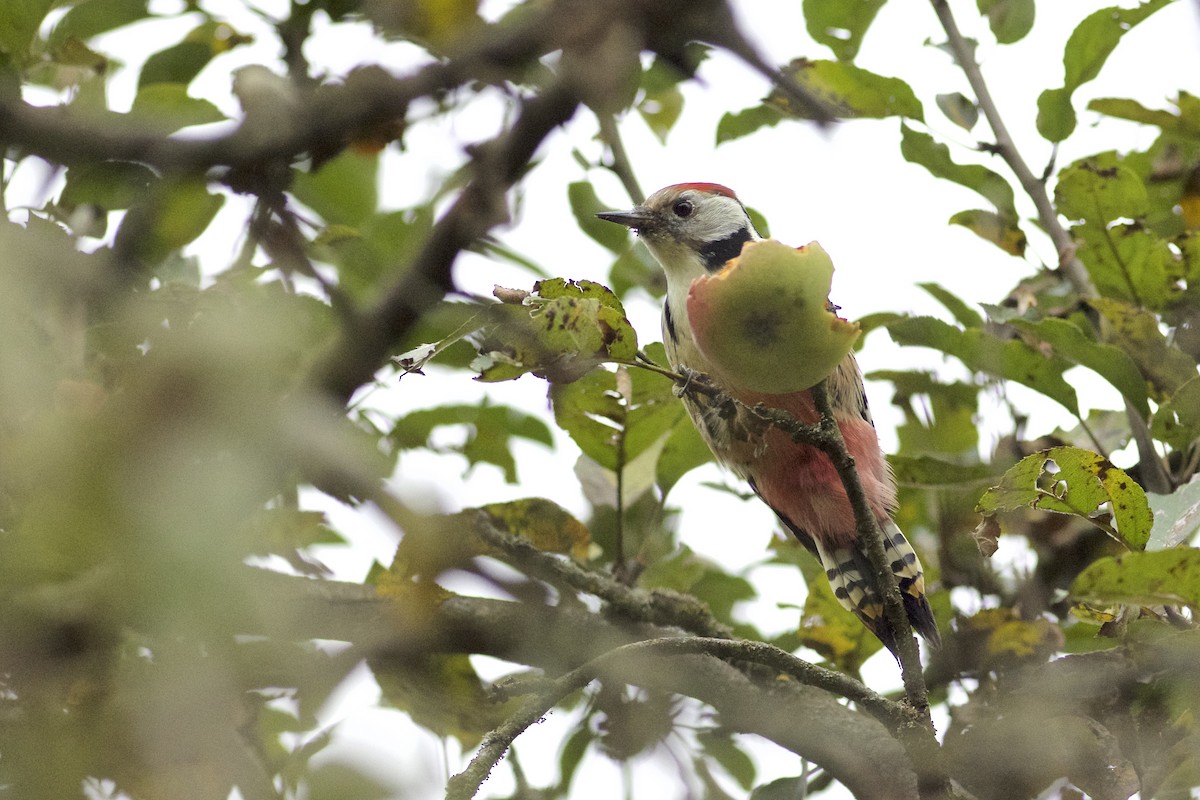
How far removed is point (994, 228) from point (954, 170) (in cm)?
16

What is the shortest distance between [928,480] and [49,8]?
193 centimetres

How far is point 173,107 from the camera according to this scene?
7.59ft

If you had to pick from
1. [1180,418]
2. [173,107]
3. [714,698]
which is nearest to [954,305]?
[1180,418]

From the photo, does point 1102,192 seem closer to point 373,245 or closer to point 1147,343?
point 1147,343

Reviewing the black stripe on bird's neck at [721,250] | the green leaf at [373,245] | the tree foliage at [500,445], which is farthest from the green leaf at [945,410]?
the green leaf at [373,245]

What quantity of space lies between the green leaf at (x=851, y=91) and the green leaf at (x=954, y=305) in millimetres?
391

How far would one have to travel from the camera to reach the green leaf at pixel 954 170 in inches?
115

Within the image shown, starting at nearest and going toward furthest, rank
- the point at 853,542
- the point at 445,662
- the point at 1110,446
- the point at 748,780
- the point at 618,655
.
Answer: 1. the point at 618,655
2. the point at 445,662
3. the point at 1110,446
4. the point at 748,780
5. the point at 853,542

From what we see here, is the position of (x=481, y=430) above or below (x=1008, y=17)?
below

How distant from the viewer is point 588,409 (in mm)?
2695

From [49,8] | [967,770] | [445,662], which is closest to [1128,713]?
[967,770]

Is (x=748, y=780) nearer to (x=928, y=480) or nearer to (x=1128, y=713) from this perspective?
(x=928, y=480)

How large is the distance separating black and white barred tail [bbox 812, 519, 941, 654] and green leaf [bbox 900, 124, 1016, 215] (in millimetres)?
804

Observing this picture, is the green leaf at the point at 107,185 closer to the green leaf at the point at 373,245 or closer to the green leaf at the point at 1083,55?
the green leaf at the point at 373,245
